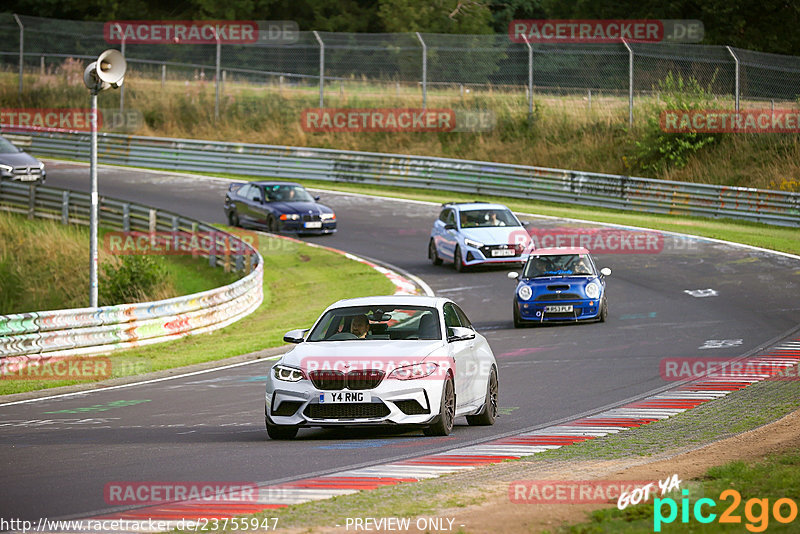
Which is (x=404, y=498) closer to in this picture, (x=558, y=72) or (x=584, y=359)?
(x=584, y=359)

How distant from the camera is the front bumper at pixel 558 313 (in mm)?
21688

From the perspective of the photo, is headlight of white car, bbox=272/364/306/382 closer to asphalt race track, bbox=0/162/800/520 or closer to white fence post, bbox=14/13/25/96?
asphalt race track, bbox=0/162/800/520

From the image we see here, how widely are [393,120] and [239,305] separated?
2565 centimetres

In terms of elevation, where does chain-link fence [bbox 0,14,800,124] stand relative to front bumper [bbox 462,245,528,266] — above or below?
above

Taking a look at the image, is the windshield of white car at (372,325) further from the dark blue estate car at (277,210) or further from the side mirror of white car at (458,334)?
the dark blue estate car at (277,210)

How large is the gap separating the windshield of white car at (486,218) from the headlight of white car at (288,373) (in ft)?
59.5

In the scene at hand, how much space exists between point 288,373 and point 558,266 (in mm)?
11965

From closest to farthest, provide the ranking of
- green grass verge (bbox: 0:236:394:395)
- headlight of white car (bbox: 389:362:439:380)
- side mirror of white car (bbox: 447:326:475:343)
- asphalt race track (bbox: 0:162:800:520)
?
asphalt race track (bbox: 0:162:800:520) → headlight of white car (bbox: 389:362:439:380) → side mirror of white car (bbox: 447:326:475:343) → green grass verge (bbox: 0:236:394:395)

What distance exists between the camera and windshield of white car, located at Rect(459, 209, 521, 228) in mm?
29219

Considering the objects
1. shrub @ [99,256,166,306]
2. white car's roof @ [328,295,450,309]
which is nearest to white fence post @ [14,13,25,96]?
shrub @ [99,256,166,306]

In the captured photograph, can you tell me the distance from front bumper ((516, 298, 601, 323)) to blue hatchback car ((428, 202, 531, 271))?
6.54 metres

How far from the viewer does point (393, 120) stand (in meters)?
48.8

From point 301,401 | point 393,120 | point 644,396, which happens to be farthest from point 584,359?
point 393,120

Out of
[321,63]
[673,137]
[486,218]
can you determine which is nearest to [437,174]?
[321,63]
